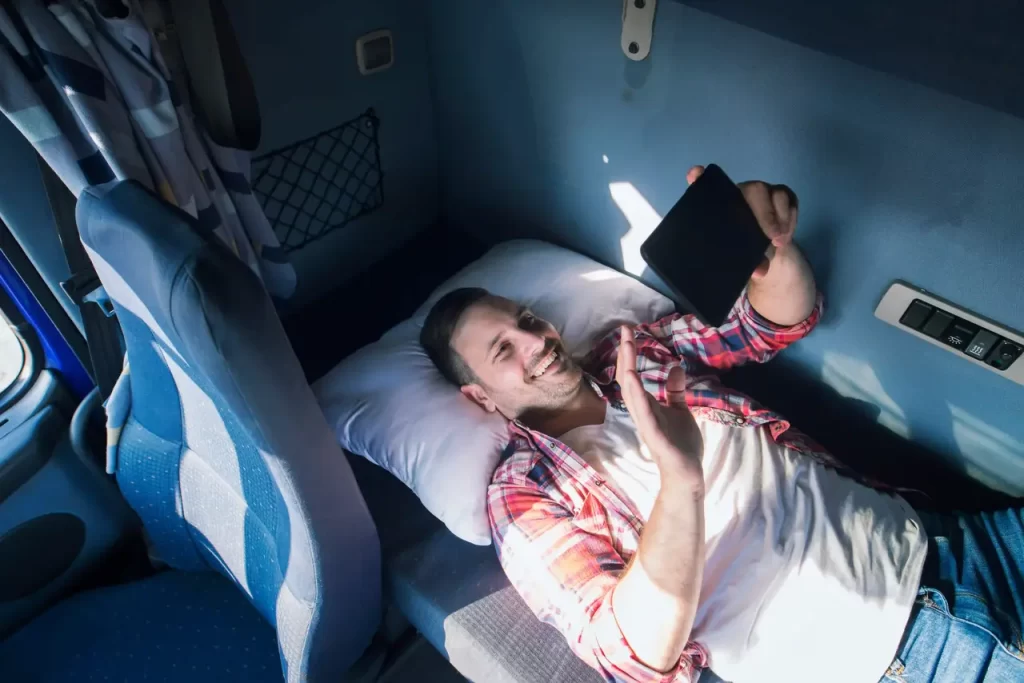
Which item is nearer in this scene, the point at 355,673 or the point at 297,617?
the point at 297,617

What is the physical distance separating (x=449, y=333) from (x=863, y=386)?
0.82 meters

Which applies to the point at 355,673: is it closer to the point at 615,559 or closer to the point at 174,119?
the point at 615,559

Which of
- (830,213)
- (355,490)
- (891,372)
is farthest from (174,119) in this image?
(891,372)

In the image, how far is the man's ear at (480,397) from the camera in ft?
3.83

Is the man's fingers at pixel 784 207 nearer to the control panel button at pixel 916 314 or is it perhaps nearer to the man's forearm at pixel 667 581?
the control panel button at pixel 916 314

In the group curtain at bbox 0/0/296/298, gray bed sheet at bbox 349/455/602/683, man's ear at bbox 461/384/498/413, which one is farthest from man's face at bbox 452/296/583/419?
curtain at bbox 0/0/296/298

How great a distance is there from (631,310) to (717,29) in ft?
1.85

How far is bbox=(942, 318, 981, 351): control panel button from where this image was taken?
968 mm

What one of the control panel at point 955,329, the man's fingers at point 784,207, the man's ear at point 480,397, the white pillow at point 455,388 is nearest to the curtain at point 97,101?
the white pillow at point 455,388

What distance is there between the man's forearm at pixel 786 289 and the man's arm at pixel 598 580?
0.47m

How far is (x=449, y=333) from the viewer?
1.19 metres

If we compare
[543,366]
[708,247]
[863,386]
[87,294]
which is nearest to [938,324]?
[863,386]

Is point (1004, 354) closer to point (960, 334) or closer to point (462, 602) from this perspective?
point (960, 334)

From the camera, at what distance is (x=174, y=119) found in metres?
0.81
